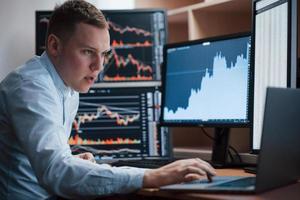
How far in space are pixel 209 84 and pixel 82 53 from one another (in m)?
0.56

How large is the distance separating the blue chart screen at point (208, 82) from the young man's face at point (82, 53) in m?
0.48

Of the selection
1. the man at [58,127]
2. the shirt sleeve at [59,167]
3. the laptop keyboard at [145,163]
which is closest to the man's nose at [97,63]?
the man at [58,127]

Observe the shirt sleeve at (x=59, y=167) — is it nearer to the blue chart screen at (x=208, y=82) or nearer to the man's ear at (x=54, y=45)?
the man's ear at (x=54, y=45)

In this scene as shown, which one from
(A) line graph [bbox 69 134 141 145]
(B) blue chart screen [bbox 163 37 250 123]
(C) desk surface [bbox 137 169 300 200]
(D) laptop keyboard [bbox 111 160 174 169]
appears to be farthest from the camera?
(A) line graph [bbox 69 134 141 145]

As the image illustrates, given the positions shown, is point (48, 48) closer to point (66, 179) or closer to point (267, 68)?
point (66, 179)

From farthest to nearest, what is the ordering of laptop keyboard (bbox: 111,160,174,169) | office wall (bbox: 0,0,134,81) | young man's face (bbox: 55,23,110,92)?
office wall (bbox: 0,0,134,81), laptop keyboard (bbox: 111,160,174,169), young man's face (bbox: 55,23,110,92)

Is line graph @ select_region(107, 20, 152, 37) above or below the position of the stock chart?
above

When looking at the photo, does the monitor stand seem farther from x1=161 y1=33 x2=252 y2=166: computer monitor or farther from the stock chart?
the stock chart

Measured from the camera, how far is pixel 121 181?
1367 mm

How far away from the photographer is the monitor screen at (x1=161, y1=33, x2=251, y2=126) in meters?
1.87

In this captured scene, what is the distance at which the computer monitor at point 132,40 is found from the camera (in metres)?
2.41

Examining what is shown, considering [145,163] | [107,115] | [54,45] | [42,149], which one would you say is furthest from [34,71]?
[107,115]

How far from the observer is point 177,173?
134 cm

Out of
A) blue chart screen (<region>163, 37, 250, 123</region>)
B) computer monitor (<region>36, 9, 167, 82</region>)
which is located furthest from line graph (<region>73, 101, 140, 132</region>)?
blue chart screen (<region>163, 37, 250, 123</region>)
